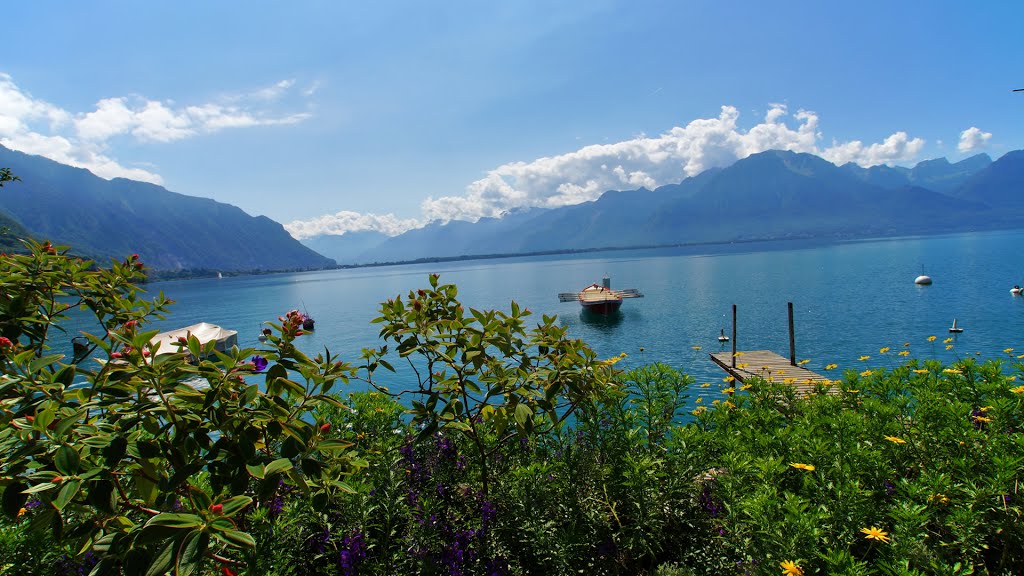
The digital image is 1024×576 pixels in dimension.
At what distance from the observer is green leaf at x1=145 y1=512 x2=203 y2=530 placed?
146 cm

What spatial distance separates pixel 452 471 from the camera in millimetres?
3557

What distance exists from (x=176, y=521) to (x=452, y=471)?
2.25 meters

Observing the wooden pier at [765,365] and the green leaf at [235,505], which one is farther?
the wooden pier at [765,365]

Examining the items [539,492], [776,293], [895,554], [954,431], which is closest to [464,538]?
[539,492]

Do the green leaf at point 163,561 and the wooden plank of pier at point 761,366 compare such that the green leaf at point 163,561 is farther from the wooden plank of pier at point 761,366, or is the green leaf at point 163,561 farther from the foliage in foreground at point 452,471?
the wooden plank of pier at point 761,366

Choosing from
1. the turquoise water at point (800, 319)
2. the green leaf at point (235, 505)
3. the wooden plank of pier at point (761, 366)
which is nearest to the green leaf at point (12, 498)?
the green leaf at point (235, 505)

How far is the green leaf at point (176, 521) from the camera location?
4.78 ft

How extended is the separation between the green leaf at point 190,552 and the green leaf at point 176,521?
1.4 inches

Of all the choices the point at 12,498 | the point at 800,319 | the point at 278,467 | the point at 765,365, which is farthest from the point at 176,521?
the point at 800,319

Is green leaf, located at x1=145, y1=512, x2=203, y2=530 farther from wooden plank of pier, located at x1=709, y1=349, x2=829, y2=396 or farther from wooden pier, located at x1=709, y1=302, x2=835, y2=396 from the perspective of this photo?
wooden plank of pier, located at x1=709, y1=349, x2=829, y2=396

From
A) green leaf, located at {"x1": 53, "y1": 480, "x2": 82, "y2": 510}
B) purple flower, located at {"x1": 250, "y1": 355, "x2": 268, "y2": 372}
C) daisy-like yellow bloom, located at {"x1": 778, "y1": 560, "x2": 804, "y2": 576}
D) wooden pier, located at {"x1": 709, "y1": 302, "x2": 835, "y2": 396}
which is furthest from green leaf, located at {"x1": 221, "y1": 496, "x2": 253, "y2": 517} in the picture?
wooden pier, located at {"x1": 709, "y1": 302, "x2": 835, "y2": 396}

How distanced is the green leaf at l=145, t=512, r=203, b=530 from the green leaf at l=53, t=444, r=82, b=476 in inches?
13.9

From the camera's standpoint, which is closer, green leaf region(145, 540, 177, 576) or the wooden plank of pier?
green leaf region(145, 540, 177, 576)

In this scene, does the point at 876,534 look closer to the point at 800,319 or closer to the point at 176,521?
the point at 176,521
